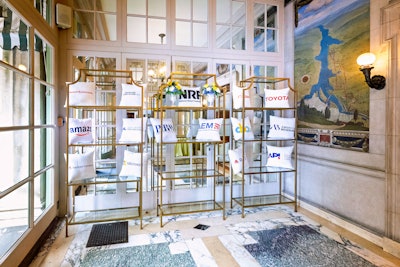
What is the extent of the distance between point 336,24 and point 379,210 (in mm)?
2134

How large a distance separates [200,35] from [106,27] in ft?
4.30

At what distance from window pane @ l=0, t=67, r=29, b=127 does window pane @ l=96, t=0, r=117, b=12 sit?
1590 millimetres

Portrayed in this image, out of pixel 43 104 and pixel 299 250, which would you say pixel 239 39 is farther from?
pixel 299 250

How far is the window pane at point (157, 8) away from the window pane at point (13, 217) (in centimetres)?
261

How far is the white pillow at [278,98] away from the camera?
324 centimetres

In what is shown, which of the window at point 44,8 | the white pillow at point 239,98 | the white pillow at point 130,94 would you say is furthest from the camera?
the white pillow at point 239,98

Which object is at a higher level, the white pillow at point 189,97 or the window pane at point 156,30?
the window pane at point 156,30

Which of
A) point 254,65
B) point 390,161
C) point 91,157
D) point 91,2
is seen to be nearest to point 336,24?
point 254,65

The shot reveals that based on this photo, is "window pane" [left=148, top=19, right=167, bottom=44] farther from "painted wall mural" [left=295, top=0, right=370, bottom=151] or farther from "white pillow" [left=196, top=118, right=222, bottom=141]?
"painted wall mural" [left=295, top=0, right=370, bottom=151]

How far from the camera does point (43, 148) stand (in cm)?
272

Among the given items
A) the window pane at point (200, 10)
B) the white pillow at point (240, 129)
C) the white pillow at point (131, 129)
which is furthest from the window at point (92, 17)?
the white pillow at point (240, 129)

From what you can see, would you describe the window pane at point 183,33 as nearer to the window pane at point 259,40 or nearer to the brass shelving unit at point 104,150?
Result: the brass shelving unit at point 104,150

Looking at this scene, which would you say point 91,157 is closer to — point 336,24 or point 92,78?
point 92,78

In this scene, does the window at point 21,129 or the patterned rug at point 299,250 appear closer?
the window at point 21,129
